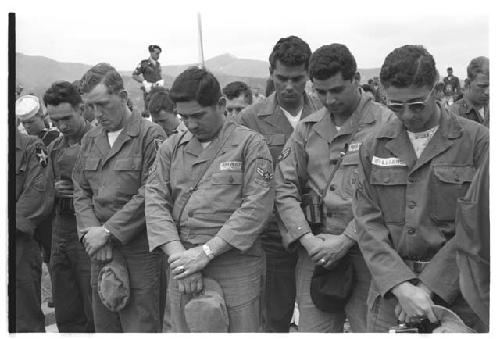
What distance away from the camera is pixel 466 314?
2.94 meters

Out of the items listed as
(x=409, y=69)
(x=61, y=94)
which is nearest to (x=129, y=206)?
(x=61, y=94)

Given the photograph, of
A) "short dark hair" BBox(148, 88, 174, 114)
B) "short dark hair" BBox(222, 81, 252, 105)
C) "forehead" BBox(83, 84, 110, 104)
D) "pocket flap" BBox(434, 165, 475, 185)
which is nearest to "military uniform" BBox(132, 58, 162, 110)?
"short dark hair" BBox(222, 81, 252, 105)

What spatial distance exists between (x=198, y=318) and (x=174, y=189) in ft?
2.56

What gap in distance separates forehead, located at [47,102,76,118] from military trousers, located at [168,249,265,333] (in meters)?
1.87

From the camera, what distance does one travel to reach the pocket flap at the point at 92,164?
4355mm

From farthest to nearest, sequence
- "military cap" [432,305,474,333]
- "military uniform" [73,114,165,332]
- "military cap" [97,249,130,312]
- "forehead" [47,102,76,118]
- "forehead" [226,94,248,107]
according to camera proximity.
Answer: "forehead" [226,94,248,107]
"forehead" [47,102,76,118]
"military uniform" [73,114,165,332]
"military cap" [97,249,130,312]
"military cap" [432,305,474,333]

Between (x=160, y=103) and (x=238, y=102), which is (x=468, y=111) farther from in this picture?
(x=160, y=103)

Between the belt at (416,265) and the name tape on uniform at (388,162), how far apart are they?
46 cm

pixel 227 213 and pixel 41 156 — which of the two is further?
pixel 41 156

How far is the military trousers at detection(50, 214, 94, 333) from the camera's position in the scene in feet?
15.9

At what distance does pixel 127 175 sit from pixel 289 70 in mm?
1324

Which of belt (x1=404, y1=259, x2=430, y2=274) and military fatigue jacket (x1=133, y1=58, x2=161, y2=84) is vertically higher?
military fatigue jacket (x1=133, y1=58, x2=161, y2=84)

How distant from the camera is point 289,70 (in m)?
4.44

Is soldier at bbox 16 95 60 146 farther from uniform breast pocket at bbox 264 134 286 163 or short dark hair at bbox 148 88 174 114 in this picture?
uniform breast pocket at bbox 264 134 286 163
